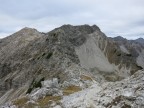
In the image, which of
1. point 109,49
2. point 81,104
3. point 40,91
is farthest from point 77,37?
point 81,104

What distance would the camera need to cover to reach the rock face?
7006 centimetres

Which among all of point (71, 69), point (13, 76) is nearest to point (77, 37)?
point (13, 76)

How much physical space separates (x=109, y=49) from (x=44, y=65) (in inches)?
1380

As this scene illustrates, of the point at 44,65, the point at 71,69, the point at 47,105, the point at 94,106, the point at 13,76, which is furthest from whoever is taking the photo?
the point at 13,76

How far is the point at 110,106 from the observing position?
38969 mm

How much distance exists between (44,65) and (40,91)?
4239 cm

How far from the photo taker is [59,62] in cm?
8606

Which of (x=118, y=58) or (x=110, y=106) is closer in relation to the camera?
(x=110, y=106)

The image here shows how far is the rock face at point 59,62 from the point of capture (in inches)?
2758

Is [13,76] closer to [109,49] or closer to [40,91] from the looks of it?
[109,49]

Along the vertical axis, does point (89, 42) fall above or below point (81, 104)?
above

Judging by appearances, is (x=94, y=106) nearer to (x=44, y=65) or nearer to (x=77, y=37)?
(x=44, y=65)

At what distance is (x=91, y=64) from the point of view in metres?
106

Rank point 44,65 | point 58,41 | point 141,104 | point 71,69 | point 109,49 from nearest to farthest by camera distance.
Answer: point 141,104 < point 71,69 < point 44,65 < point 58,41 < point 109,49
